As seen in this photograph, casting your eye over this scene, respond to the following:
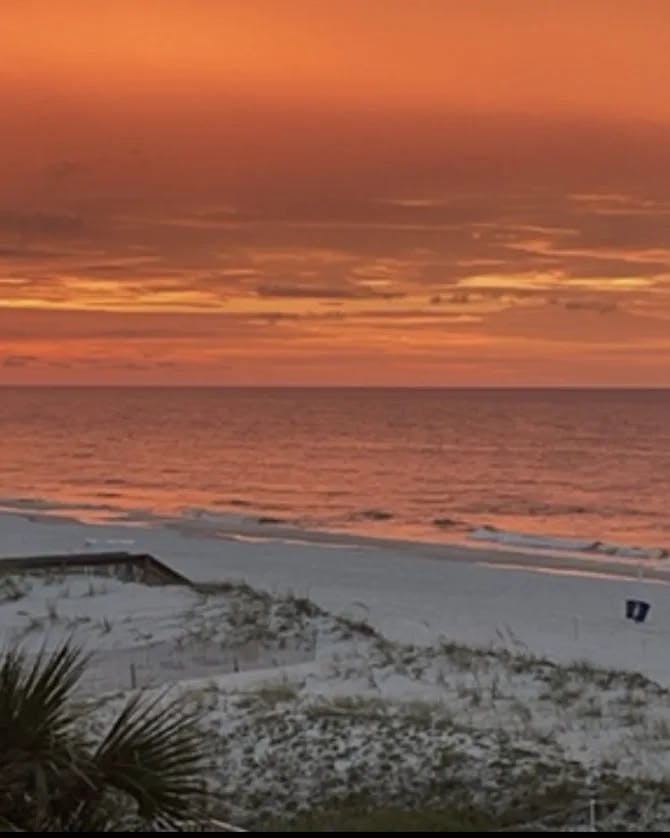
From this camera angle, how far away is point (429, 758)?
10406mm

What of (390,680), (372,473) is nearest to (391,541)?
(390,680)

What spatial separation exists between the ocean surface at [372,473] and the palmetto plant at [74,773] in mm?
33704

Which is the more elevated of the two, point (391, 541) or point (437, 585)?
point (437, 585)

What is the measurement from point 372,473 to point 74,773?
6878 centimetres

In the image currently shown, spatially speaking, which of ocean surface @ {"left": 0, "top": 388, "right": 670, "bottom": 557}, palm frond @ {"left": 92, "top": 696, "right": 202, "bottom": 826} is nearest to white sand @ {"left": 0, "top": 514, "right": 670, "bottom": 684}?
ocean surface @ {"left": 0, "top": 388, "right": 670, "bottom": 557}

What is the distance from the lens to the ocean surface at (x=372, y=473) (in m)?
50.0

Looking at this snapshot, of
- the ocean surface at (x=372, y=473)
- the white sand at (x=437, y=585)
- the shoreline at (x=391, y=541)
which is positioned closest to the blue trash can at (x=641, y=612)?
Result: the white sand at (x=437, y=585)

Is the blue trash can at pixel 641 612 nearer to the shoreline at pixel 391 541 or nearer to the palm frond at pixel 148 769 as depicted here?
the shoreline at pixel 391 541

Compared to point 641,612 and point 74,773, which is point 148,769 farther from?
point 641,612

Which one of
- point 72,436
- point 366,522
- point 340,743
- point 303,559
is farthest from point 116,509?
point 72,436

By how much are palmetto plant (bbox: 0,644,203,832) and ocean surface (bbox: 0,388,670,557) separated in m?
33.7

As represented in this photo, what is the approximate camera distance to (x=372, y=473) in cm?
7488

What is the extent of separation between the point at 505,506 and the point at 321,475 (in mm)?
18475

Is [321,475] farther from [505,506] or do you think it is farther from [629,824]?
[629,824]
